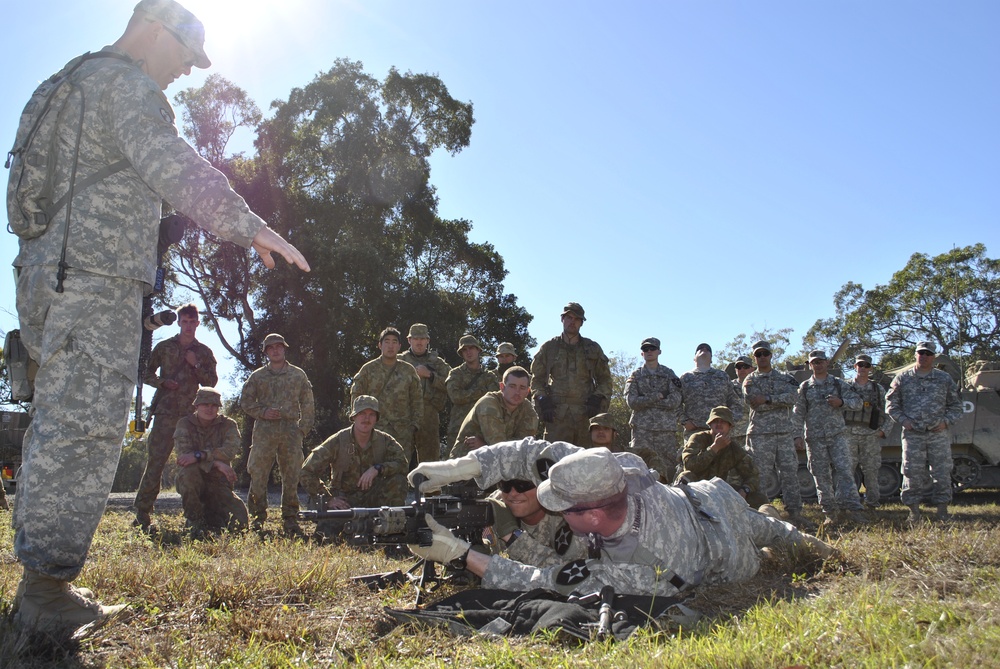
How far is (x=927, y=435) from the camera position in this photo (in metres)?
8.62

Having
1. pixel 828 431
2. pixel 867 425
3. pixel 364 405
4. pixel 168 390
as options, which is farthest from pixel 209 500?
pixel 867 425

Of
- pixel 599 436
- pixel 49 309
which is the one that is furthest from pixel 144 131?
pixel 599 436

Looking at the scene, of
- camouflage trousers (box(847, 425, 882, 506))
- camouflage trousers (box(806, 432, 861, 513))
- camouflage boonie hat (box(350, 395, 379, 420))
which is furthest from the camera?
camouflage trousers (box(847, 425, 882, 506))

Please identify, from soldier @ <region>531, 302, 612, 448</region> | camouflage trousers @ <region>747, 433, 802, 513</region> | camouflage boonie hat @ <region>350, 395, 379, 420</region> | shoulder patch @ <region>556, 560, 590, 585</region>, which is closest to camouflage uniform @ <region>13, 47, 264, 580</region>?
shoulder patch @ <region>556, 560, 590, 585</region>

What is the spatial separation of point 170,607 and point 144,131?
1.93m

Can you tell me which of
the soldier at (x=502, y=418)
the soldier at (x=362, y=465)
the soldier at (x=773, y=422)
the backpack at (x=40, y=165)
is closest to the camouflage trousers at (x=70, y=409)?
the backpack at (x=40, y=165)

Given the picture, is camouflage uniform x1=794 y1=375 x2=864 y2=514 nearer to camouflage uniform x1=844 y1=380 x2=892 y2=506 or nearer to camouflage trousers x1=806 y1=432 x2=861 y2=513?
camouflage trousers x1=806 y1=432 x2=861 y2=513

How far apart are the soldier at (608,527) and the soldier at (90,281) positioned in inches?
57.0

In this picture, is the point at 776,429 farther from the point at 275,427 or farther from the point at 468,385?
the point at 275,427

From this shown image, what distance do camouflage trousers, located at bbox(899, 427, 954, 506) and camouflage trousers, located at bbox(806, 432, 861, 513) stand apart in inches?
25.1

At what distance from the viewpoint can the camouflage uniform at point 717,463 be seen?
304 inches

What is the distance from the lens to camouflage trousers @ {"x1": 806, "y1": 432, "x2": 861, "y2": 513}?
915cm

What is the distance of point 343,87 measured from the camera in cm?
2148

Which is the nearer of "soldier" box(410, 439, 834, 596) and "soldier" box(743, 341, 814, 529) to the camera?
"soldier" box(410, 439, 834, 596)
